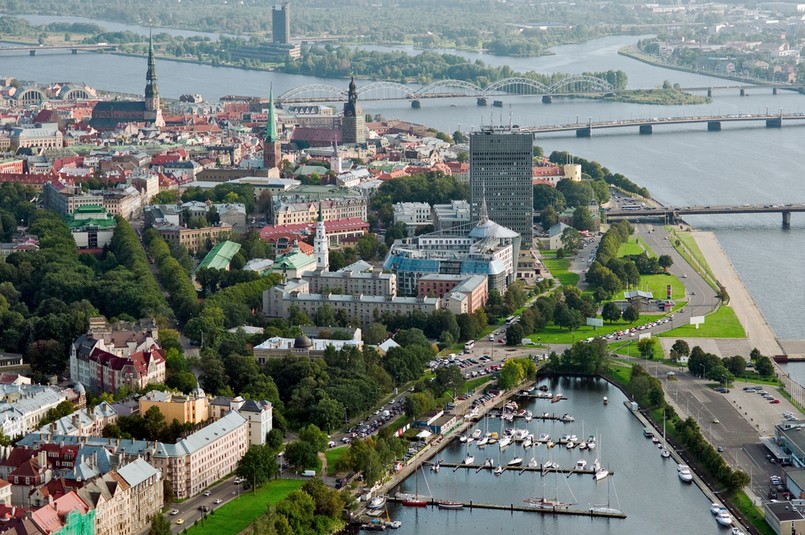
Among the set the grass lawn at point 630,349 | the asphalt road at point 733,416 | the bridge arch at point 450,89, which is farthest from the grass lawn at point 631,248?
the bridge arch at point 450,89

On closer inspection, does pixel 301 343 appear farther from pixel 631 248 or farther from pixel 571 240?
pixel 631 248

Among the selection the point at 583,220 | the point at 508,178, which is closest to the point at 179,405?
the point at 508,178

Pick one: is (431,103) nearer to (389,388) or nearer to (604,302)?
(604,302)

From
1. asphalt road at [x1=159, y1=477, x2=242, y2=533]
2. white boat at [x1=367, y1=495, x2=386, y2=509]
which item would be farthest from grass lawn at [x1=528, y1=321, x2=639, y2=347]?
asphalt road at [x1=159, y1=477, x2=242, y2=533]

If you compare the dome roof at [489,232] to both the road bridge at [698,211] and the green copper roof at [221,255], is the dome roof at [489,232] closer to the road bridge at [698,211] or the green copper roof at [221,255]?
the green copper roof at [221,255]

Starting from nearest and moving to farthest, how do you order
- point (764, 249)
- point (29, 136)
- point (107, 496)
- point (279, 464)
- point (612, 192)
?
point (107, 496) → point (279, 464) → point (764, 249) → point (612, 192) → point (29, 136)

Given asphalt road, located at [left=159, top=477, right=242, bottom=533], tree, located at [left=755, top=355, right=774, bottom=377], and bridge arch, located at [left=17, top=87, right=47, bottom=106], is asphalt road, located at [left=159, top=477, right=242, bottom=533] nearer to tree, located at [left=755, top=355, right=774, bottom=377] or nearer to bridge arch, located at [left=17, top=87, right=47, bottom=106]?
tree, located at [left=755, top=355, right=774, bottom=377]

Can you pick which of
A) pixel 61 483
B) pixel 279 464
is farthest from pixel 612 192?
pixel 61 483
